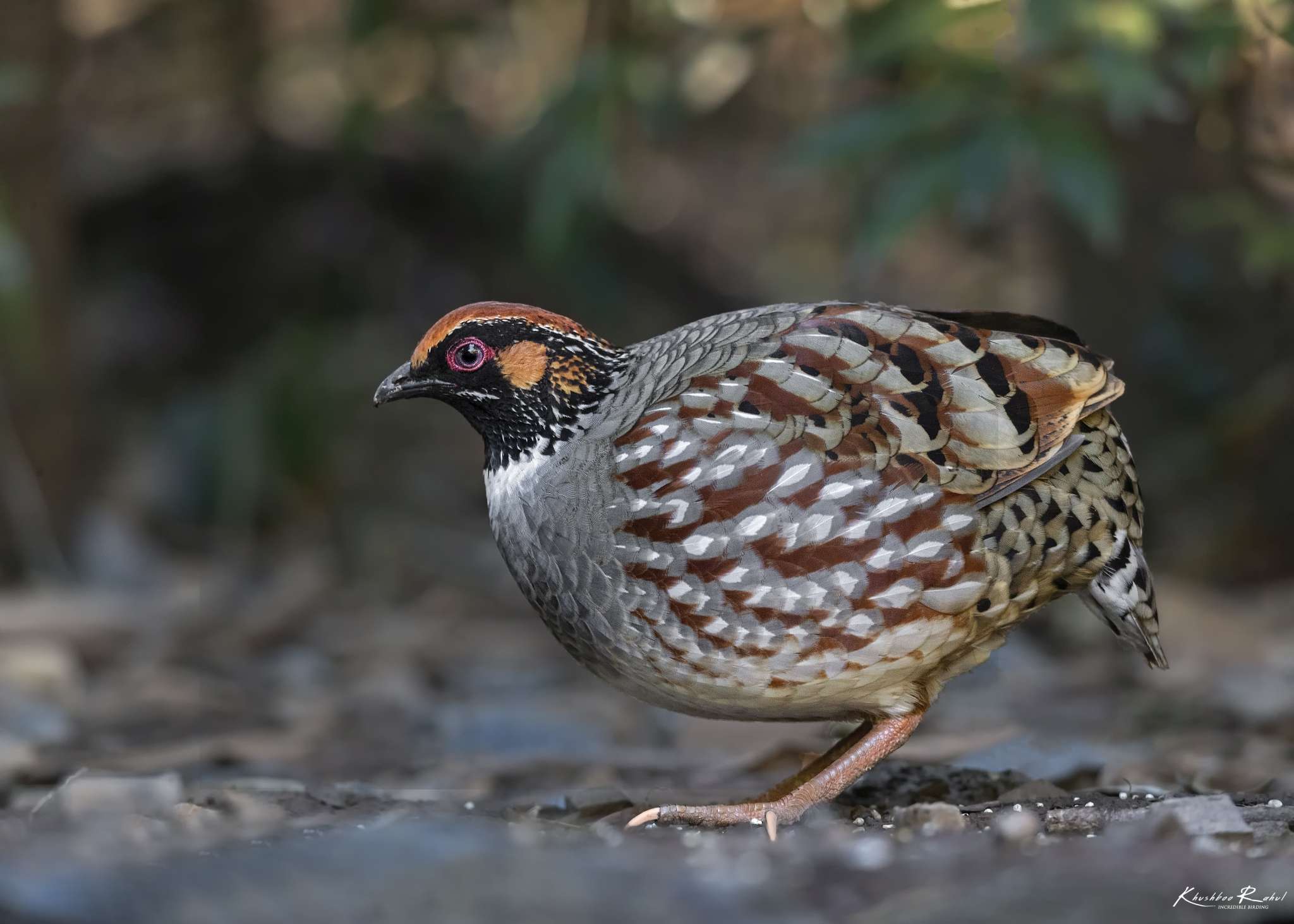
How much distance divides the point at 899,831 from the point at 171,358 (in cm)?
722

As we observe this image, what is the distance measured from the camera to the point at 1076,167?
547 cm

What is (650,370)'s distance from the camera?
397 centimetres

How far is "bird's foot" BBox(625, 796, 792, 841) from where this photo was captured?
11.8 feet

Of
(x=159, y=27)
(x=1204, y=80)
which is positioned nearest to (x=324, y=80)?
(x=159, y=27)

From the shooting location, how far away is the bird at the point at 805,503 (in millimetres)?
3584

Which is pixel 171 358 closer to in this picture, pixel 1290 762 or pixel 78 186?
pixel 78 186

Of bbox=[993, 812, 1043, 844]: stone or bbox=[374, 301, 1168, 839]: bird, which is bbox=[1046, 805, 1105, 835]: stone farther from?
bbox=[374, 301, 1168, 839]: bird

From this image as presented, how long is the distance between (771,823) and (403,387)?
148cm

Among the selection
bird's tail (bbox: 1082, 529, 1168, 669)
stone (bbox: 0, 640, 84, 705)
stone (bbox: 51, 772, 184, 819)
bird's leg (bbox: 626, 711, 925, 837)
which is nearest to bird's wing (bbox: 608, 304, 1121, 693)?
bird's leg (bbox: 626, 711, 925, 837)

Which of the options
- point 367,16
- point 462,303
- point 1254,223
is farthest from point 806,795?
point 462,303

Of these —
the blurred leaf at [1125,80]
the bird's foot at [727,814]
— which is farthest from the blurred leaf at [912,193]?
the bird's foot at [727,814]

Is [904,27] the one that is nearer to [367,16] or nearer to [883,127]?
[883,127]

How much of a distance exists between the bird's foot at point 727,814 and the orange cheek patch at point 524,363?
114 cm

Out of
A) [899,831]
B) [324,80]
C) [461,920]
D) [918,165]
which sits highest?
[324,80]
